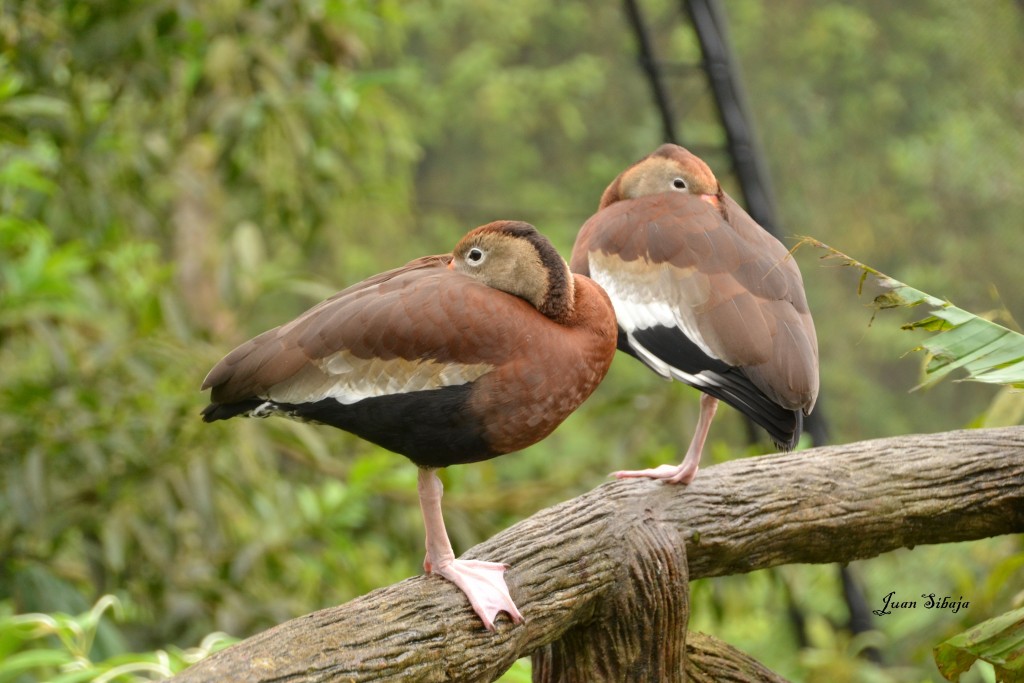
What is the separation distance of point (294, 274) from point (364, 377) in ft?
7.35

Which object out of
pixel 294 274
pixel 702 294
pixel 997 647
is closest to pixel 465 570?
pixel 702 294

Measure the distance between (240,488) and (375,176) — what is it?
2.60 meters

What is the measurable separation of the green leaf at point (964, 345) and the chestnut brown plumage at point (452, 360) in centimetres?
52

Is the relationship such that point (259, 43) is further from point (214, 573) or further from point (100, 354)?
point (214, 573)

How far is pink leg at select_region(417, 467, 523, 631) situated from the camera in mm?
1707

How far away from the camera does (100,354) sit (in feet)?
11.1

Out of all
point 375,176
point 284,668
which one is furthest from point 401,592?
point 375,176

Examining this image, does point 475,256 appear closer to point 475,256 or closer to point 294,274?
point 475,256

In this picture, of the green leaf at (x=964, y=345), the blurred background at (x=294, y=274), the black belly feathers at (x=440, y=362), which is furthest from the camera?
the blurred background at (x=294, y=274)

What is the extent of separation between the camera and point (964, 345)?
1.88m

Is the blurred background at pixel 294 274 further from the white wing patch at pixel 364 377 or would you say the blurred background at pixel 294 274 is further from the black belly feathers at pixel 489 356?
the white wing patch at pixel 364 377

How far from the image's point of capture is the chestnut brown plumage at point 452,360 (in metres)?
1.60
